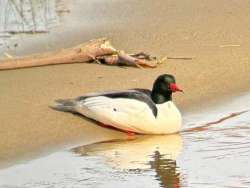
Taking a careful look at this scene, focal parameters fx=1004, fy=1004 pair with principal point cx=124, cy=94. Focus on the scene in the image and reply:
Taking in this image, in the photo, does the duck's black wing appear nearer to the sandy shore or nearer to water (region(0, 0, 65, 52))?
the sandy shore

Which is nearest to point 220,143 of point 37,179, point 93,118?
point 93,118

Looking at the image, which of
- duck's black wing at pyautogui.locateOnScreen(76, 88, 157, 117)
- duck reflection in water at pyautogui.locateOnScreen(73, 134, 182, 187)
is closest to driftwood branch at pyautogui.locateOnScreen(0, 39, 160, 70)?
duck's black wing at pyautogui.locateOnScreen(76, 88, 157, 117)

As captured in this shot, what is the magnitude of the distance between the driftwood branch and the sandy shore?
89mm

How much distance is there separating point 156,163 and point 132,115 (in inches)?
31.8

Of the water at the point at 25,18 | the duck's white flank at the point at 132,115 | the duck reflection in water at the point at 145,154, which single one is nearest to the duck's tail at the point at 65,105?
the duck's white flank at the point at 132,115

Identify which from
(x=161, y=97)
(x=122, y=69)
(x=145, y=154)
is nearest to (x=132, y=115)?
(x=161, y=97)

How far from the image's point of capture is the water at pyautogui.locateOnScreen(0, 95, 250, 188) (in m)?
7.64

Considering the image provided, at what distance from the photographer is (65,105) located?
9.37 metres

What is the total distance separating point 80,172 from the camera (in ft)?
25.9

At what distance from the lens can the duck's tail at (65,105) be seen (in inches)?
365

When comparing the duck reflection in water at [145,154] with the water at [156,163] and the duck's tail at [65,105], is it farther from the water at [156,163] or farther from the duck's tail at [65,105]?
the duck's tail at [65,105]

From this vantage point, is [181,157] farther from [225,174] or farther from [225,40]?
[225,40]

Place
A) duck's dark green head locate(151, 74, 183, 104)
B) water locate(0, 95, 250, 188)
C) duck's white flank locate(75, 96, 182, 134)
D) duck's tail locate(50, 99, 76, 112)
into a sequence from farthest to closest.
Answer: duck's tail locate(50, 99, 76, 112) → duck's dark green head locate(151, 74, 183, 104) → duck's white flank locate(75, 96, 182, 134) → water locate(0, 95, 250, 188)

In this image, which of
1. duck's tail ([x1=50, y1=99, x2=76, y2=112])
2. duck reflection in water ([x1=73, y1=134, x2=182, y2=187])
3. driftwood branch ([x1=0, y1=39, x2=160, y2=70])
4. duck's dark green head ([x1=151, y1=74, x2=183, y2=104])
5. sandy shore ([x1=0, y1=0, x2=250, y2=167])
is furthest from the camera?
driftwood branch ([x1=0, y1=39, x2=160, y2=70])
